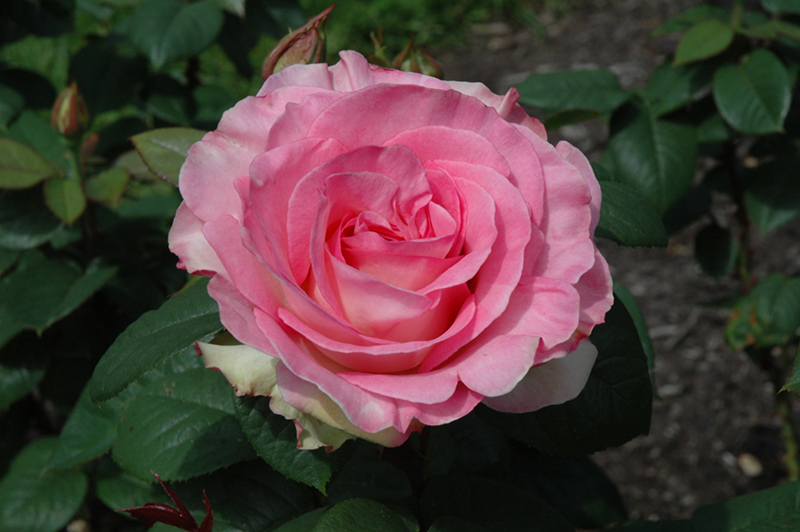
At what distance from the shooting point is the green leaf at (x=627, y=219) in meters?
0.68

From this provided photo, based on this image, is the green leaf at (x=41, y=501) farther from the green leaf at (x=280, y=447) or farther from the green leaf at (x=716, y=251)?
the green leaf at (x=716, y=251)

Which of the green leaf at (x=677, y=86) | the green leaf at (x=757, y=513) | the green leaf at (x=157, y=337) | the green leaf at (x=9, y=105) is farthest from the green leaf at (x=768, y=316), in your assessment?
the green leaf at (x=9, y=105)

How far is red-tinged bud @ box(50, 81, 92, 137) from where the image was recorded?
1.08 metres

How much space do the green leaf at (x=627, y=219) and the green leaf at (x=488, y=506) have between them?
0.28 metres

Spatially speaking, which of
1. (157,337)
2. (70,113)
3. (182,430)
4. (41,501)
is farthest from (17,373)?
(157,337)

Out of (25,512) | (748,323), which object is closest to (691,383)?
(748,323)

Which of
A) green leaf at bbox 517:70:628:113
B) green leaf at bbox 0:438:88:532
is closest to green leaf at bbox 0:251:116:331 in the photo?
green leaf at bbox 0:438:88:532

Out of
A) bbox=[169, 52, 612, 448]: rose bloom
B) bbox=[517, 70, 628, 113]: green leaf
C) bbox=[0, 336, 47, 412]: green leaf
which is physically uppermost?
bbox=[169, 52, 612, 448]: rose bloom

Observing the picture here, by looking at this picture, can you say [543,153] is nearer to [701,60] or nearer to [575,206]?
[575,206]

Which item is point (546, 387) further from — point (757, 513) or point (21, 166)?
point (21, 166)

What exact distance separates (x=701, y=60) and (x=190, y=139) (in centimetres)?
108

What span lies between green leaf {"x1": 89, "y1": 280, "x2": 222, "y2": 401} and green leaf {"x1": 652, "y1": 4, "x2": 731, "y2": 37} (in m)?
1.11

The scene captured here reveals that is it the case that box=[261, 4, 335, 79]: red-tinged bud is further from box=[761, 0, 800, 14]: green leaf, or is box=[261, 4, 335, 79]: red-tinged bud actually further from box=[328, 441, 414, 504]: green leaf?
box=[761, 0, 800, 14]: green leaf

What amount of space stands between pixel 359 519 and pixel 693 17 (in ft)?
4.04
